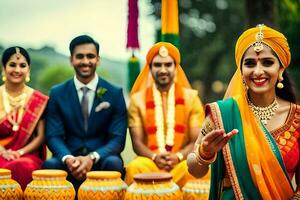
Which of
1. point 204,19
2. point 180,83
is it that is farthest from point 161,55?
point 204,19

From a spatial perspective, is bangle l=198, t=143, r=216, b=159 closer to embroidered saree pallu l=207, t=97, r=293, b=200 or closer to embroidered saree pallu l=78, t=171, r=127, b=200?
embroidered saree pallu l=207, t=97, r=293, b=200

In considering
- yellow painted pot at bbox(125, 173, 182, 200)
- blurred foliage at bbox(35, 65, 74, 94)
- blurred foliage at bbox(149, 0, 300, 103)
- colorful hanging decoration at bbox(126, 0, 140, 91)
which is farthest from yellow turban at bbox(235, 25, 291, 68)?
blurred foliage at bbox(149, 0, 300, 103)

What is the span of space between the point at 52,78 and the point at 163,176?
41.7ft

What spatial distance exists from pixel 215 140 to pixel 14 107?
9.26ft

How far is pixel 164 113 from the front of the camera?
6215mm

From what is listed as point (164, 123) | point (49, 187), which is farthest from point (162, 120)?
point (49, 187)

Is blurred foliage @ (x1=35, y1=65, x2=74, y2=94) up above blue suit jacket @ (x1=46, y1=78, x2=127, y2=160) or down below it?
above

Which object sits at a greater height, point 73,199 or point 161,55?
point 161,55

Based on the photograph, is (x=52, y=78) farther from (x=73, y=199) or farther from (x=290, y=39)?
(x=73, y=199)

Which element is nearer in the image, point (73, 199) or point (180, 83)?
point (73, 199)

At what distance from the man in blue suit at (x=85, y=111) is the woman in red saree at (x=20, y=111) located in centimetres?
12

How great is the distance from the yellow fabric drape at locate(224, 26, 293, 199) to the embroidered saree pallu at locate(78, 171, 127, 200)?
147cm

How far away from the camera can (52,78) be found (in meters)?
17.4

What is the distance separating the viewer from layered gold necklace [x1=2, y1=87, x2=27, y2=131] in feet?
19.6
